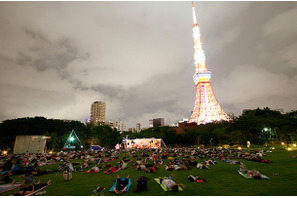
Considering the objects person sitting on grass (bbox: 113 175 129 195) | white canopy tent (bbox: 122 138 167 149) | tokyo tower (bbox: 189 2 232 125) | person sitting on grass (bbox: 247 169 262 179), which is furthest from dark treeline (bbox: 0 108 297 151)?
person sitting on grass (bbox: 113 175 129 195)

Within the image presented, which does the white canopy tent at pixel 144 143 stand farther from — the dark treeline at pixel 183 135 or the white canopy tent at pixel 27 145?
the white canopy tent at pixel 27 145

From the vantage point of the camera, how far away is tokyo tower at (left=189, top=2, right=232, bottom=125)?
72.5 meters

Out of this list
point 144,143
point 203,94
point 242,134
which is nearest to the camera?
point 242,134

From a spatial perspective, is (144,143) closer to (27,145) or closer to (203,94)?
(27,145)

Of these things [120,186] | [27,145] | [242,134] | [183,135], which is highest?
[242,134]

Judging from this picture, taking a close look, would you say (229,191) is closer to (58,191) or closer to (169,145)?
(58,191)

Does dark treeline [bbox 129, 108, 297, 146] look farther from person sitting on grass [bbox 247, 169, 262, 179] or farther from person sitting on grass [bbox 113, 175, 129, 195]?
person sitting on grass [bbox 113, 175, 129, 195]

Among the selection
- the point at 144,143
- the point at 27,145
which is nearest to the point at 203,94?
the point at 144,143

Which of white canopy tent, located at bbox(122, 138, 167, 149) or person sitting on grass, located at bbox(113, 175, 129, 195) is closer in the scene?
person sitting on grass, located at bbox(113, 175, 129, 195)

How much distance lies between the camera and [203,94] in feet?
249

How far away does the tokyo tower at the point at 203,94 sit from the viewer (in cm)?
7247

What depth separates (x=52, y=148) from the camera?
35.1m

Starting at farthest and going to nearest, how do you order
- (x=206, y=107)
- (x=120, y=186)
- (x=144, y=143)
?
(x=206, y=107), (x=144, y=143), (x=120, y=186)

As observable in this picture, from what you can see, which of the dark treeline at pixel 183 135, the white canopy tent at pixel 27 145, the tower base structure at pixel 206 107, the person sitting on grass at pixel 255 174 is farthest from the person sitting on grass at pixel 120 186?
the tower base structure at pixel 206 107
